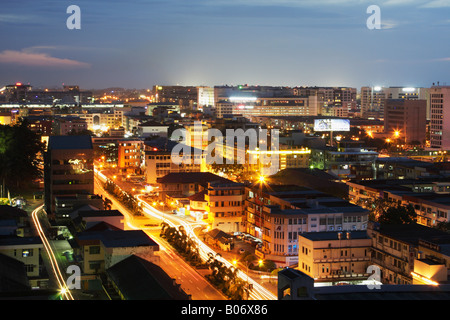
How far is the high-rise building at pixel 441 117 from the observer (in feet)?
85.9

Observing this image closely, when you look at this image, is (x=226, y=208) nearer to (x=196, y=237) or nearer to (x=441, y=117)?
(x=196, y=237)

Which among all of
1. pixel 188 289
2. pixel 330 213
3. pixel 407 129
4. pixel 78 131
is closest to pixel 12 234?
pixel 188 289

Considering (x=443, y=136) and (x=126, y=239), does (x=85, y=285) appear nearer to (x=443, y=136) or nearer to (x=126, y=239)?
(x=126, y=239)

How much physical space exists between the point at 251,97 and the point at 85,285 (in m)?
43.6

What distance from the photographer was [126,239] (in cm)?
966

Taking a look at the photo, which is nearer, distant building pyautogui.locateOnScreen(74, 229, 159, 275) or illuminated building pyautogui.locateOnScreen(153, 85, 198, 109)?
distant building pyautogui.locateOnScreen(74, 229, 159, 275)

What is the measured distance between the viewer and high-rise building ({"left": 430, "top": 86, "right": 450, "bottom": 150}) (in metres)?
26.2

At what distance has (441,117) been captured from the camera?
2642 cm

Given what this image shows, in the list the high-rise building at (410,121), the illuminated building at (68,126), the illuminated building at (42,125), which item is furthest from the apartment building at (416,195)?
the illuminated building at (42,125)

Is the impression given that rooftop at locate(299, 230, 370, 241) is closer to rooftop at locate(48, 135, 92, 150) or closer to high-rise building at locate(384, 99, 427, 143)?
rooftop at locate(48, 135, 92, 150)

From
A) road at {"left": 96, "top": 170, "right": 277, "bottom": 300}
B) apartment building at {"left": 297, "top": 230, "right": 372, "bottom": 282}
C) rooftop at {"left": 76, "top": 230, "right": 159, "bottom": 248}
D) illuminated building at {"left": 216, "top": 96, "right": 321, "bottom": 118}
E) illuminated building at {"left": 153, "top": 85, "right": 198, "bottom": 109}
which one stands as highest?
illuminated building at {"left": 153, "top": 85, "right": 198, "bottom": 109}

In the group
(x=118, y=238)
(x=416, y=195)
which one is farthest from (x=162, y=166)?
(x=118, y=238)

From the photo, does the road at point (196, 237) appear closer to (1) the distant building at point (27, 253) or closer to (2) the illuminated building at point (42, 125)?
(1) the distant building at point (27, 253)

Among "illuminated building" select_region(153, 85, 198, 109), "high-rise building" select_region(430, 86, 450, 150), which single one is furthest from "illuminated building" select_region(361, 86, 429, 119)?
"high-rise building" select_region(430, 86, 450, 150)
